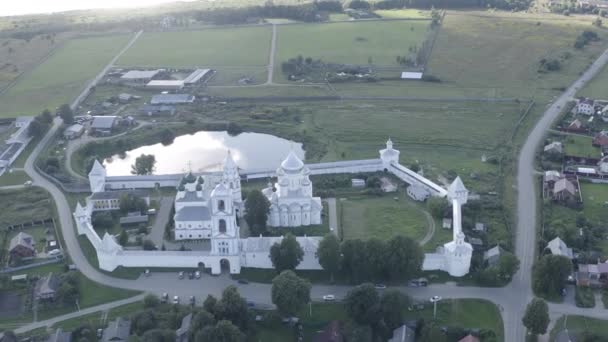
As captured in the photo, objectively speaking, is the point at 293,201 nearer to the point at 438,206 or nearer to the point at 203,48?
the point at 438,206

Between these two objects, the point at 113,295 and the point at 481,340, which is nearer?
the point at 481,340

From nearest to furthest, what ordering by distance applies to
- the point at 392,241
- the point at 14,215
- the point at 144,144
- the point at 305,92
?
the point at 392,241
the point at 14,215
the point at 144,144
the point at 305,92

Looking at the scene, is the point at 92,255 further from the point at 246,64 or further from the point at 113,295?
the point at 246,64

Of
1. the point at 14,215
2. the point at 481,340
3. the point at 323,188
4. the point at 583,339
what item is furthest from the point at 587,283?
the point at 14,215

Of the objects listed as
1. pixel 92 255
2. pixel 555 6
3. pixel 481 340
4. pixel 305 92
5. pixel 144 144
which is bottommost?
pixel 481 340

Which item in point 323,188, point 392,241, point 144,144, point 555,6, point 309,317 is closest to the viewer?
point 309,317

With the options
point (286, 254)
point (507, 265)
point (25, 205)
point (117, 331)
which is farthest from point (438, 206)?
point (25, 205)
